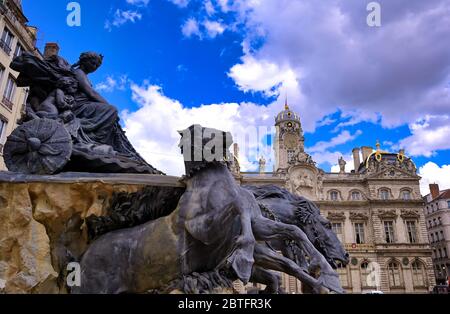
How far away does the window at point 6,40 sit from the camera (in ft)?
71.1

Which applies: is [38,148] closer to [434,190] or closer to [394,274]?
→ [394,274]

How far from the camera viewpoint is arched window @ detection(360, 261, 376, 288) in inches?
1603

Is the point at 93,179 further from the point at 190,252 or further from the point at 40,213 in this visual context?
the point at 190,252

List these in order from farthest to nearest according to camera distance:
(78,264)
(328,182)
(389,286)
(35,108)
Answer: (328,182) → (389,286) → (35,108) → (78,264)

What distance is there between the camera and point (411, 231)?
4372 cm

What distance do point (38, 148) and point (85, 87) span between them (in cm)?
191

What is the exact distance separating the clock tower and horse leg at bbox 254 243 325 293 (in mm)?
40838

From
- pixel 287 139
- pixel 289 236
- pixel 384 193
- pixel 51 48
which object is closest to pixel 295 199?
pixel 289 236

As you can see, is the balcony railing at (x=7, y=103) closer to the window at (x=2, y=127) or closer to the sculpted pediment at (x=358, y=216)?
the window at (x=2, y=127)

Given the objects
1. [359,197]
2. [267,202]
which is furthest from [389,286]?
[267,202]

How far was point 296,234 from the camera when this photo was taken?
4.40 m

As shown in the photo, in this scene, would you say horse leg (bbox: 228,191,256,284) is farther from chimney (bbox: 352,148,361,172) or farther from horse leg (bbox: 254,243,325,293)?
chimney (bbox: 352,148,361,172)

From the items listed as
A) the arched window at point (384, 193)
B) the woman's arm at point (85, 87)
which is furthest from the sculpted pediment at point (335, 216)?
the woman's arm at point (85, 87)
